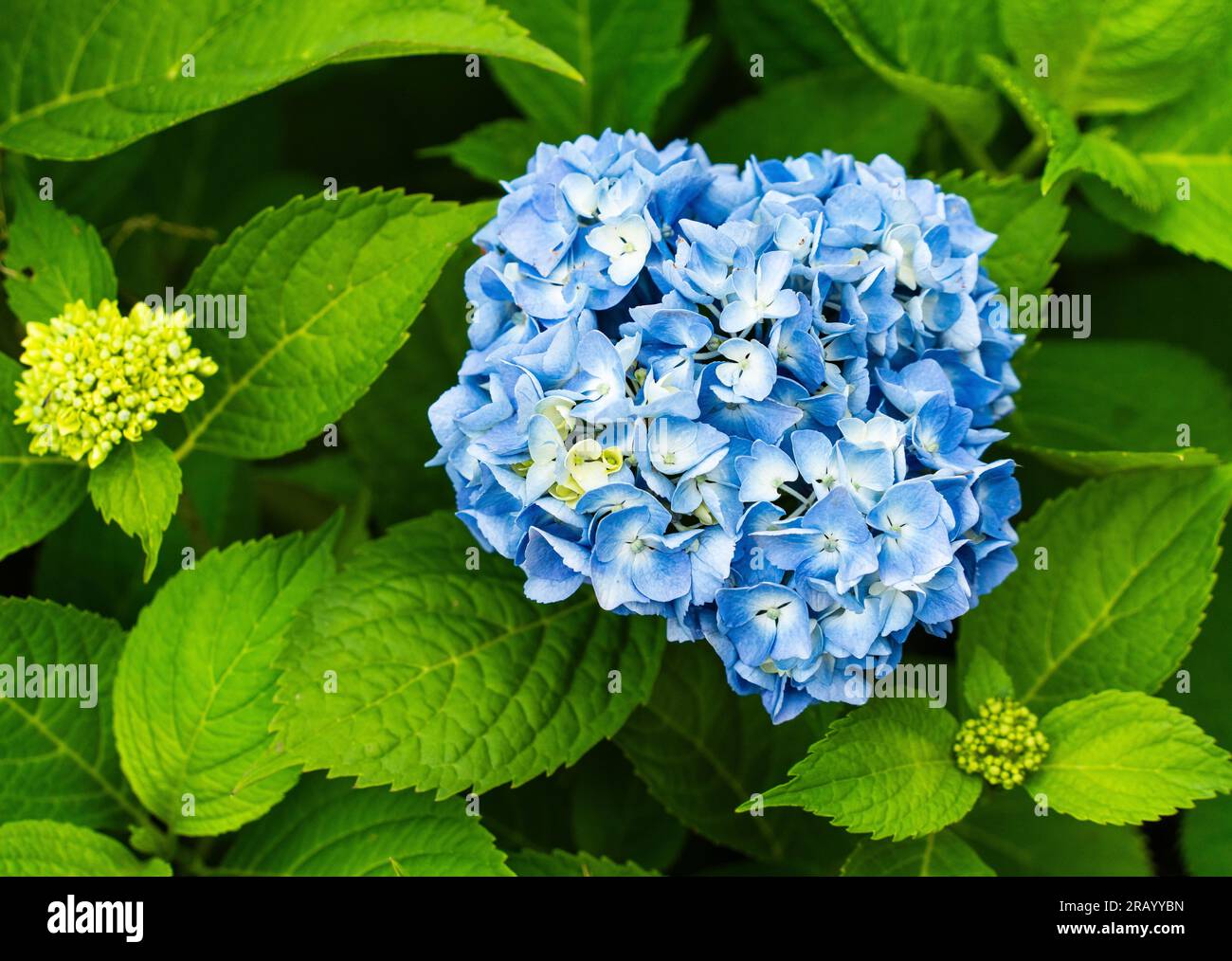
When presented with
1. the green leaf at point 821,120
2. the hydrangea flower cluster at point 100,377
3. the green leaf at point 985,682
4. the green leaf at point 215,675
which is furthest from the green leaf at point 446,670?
the green leaf at point 821,120

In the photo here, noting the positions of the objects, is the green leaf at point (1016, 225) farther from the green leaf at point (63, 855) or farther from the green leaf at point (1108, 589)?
Result: the green leaf at point (63, 855)

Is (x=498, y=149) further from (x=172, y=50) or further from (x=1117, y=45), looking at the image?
(x=1117, y=45)

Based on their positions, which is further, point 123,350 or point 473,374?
point 123,350


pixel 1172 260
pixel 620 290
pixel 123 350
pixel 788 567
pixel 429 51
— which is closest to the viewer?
pixel 788 567

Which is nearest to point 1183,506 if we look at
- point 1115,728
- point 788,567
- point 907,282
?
point 1115,728

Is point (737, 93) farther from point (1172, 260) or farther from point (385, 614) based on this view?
point (385, 614)
